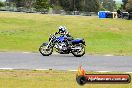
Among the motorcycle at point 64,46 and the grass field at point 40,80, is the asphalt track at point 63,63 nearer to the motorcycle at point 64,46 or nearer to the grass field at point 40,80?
the motorcycle at point 64,46

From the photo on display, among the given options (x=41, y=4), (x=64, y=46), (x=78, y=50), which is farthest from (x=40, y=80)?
(x=41, y=4)

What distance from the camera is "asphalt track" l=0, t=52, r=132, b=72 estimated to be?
17781mm

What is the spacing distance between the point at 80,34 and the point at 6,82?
30735mm

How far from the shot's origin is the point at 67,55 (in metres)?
23.7

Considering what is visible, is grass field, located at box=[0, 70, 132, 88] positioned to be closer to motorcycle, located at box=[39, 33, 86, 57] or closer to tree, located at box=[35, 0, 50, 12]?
motorcycle, located at box=[39, 33, 86, 57]

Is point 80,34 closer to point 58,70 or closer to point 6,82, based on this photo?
point 58,70

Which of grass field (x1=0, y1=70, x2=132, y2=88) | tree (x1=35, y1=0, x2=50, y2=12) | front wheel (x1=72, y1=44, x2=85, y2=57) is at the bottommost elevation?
tree (x1=35, y1=0, x2=50, y2=12)

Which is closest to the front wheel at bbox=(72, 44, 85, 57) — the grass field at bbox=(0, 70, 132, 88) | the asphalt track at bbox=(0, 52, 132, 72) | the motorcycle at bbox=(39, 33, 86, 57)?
the motorcycle at bbox=(39, 33, 86, 57)

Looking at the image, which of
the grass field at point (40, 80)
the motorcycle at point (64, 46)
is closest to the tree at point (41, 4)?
the motorcycle at point (64, 46)

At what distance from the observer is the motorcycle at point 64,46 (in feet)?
75.7

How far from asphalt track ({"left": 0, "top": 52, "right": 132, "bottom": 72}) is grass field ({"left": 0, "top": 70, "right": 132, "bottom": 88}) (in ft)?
5.38

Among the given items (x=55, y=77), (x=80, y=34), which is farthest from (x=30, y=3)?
(x=55, y=77)

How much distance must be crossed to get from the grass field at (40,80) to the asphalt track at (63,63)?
1.64 metres

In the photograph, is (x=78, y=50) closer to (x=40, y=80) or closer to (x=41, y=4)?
(x=40, y=80)
